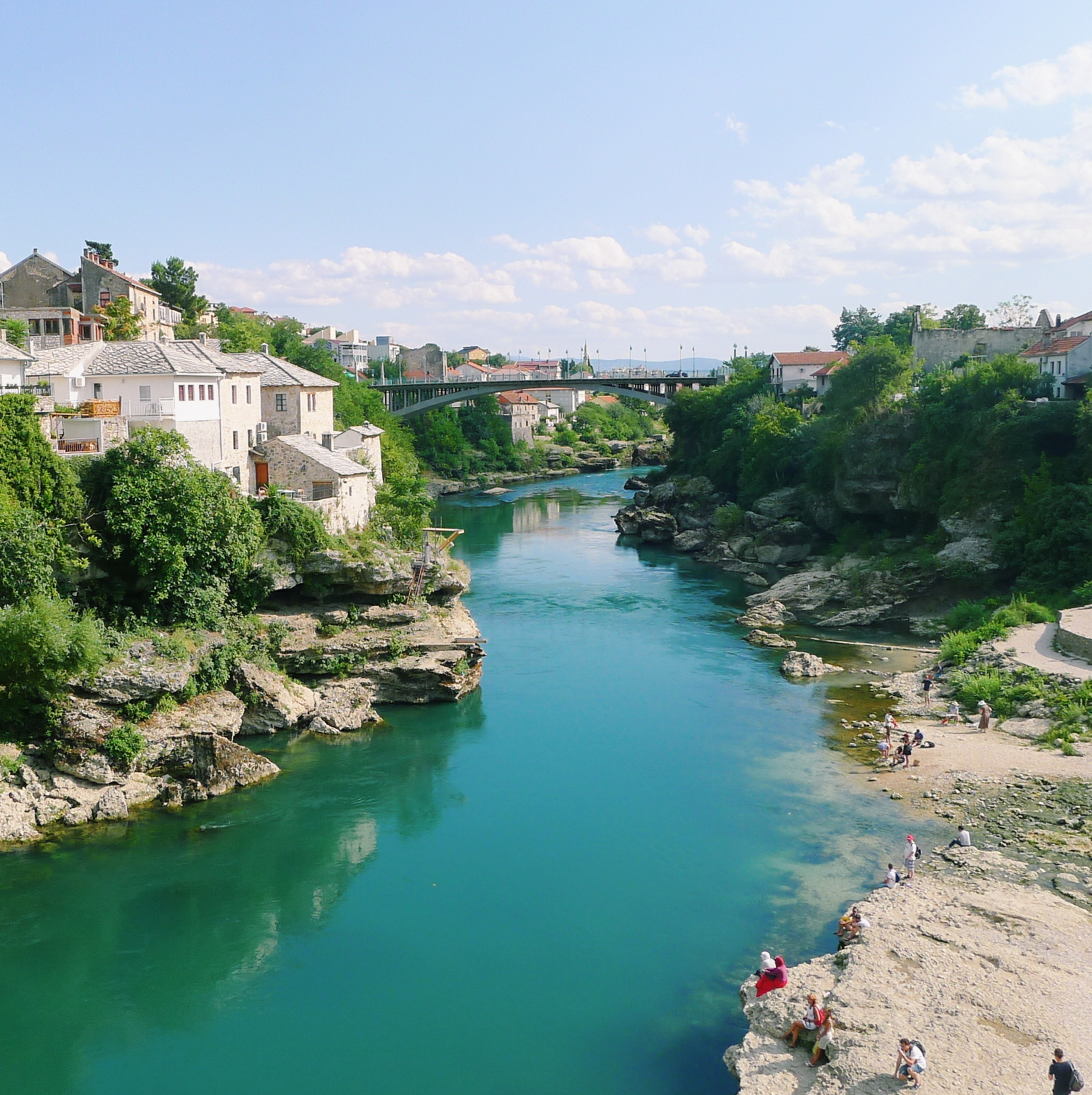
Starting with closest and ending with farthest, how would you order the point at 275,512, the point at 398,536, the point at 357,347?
the point at 275,512
the point at 398,536
the point at 357,347

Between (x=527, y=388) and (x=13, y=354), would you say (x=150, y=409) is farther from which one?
(x=527, y=388)

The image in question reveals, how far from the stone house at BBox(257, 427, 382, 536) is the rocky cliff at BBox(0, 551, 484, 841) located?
2.94 metres

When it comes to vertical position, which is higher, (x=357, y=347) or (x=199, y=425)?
(x=357, y=347)

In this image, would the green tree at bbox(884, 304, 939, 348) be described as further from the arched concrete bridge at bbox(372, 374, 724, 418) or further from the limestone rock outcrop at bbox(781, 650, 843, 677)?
the limestone rock outcrop at bbox(781, 650, 843, 677)

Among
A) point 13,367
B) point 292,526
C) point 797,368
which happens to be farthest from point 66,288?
point 797,368

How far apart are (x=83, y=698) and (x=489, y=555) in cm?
3625

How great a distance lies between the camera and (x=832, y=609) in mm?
45406

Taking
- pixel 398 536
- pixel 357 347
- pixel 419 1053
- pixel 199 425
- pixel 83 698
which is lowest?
pixel 419 1053

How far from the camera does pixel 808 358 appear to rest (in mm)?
77562

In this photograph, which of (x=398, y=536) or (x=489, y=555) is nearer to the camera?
(x=398, y=536)

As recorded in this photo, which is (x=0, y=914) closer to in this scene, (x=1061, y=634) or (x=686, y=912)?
(x=686, y=912)

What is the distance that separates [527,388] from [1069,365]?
43781mm

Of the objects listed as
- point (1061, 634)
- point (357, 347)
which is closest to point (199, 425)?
point (1061, 634)

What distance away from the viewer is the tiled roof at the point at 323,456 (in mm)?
36344
